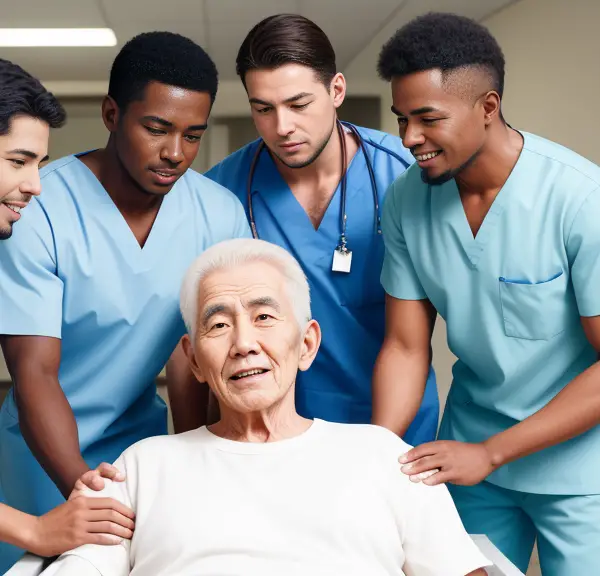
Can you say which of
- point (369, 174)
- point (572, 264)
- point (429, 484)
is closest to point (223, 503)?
point (429, 484)

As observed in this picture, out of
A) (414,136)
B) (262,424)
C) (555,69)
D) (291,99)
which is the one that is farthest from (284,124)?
(555,69)

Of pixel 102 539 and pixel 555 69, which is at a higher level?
pixel 555 69

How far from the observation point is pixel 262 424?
58.0 inches

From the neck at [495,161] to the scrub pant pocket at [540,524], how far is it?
581 millimetres

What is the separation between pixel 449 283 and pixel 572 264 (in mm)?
234

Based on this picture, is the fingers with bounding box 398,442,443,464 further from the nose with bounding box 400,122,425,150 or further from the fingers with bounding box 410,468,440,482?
the nose with bounding box 400,122,425,150

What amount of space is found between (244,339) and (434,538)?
1.43 ft

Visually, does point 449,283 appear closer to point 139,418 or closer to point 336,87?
point 336,87

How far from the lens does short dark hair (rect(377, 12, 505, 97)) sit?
1.54m

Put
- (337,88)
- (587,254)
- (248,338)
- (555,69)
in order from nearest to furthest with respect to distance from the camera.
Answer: (248,338) < (587,254) < (337,88) < (555,69)

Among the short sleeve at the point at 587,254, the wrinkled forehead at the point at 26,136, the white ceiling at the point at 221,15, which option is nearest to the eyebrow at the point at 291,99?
the wrinkled forehead at the point at 26,136

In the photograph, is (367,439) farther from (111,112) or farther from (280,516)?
(111,112)

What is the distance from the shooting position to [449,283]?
1.69m

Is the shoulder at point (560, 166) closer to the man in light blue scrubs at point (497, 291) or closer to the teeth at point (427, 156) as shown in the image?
the man in light blue scrubs at point (497, 291)
